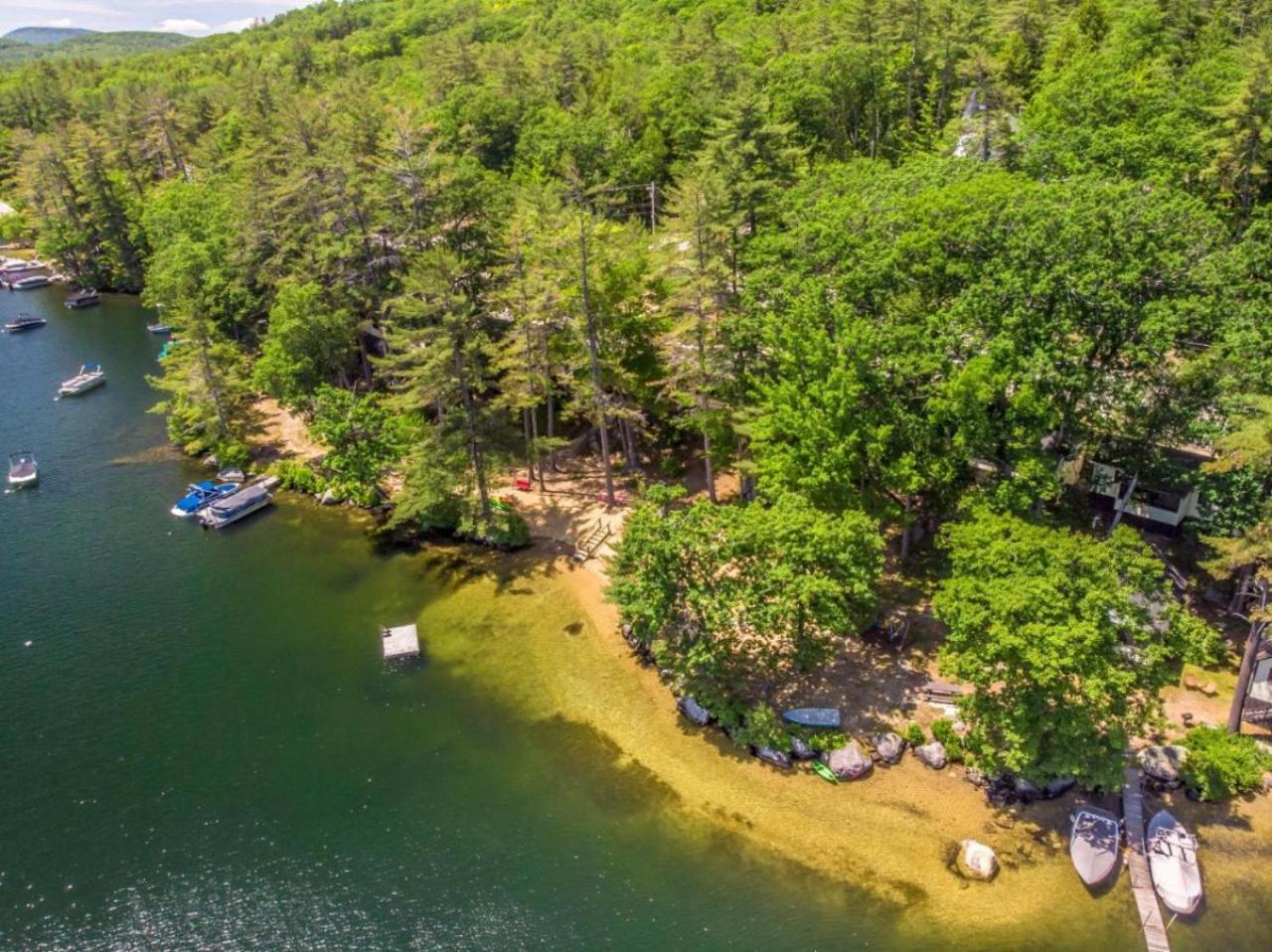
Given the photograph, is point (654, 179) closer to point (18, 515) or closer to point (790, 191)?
point (790, 191)

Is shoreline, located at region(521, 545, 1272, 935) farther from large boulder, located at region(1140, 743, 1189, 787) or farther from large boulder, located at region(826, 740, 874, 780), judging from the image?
large boulder, located at region(1140, 743, 1189, 787)

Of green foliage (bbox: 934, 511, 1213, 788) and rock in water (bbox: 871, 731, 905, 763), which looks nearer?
green foliage (bbox: 934, 511, 1213, 788)

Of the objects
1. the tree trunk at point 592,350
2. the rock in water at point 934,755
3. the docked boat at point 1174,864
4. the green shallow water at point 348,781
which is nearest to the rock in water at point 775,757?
the green shallow water at point 348,781

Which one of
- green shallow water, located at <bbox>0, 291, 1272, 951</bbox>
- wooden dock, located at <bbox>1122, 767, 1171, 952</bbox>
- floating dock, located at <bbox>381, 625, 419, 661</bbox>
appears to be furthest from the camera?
floating dock, located at <bbox>381, 625, 419, 661</bbox>

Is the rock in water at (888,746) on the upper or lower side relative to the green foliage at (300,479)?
lower

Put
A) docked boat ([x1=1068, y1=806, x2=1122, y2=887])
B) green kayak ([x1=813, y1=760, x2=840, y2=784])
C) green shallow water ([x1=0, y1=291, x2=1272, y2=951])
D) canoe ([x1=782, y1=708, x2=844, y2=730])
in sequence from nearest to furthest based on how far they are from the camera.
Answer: docked boat ([x1=1068, y1=806, x2=1122, y2=887]) < green shallow water ([x1=0, y1=291, x2=1272, y2=951]) < green kayak ([x1=813, y1=760, x2=840, y2=784]) < canoe ([x1=782, y1=708, x2=844, y2=730])

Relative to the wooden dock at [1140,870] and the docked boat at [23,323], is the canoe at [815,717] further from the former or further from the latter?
the docked boat at [23,323]

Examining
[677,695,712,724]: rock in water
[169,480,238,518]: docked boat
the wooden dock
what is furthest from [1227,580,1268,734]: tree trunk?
[169,480,238,518]: docked boat

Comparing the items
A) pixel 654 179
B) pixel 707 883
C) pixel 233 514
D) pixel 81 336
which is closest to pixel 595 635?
pixel 707 883

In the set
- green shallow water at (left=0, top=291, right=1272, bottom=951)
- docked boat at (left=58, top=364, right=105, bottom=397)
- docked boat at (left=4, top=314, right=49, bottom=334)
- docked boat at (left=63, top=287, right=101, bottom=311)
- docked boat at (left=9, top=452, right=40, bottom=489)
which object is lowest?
green shallow water at (left=0, top=291, right=1272, bottom=951)
